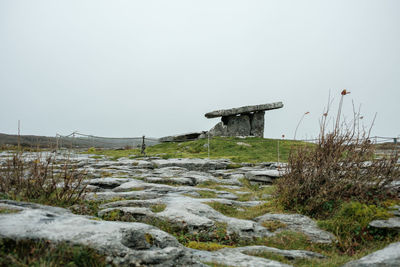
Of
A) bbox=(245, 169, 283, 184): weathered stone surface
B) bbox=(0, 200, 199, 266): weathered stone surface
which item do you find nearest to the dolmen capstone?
bbox=(245, 169, 283, 184): weathered stone surface

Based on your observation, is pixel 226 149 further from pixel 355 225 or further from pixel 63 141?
Answer: pixel 355 225

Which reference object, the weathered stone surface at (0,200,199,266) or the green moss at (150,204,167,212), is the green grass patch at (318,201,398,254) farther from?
the weathered stone surface at (0,200,199,266)

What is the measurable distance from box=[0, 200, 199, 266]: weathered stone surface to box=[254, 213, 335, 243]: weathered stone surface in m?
2.30

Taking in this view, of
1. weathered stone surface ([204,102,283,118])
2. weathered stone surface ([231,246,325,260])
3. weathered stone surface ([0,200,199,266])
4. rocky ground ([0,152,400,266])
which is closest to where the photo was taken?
weathered stone surface ([0,200,199,266])

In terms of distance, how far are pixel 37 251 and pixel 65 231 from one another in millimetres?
271

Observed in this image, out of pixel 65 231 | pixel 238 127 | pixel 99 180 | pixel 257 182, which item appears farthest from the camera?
pixel 238 127

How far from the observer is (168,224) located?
13.7 feet

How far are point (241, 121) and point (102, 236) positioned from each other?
21777 millimetres

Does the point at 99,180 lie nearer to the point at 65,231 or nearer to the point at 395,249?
the point at 65,231

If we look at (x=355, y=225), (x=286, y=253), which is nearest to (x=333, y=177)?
(x=355, y=225)

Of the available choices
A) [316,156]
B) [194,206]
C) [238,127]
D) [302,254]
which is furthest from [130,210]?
[238,127]

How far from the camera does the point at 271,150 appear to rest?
18.1 meters

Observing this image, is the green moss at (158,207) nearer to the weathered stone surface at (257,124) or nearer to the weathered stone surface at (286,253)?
the weathered stone surface at (286,253)

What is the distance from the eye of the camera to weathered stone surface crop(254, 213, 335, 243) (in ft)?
13.8
